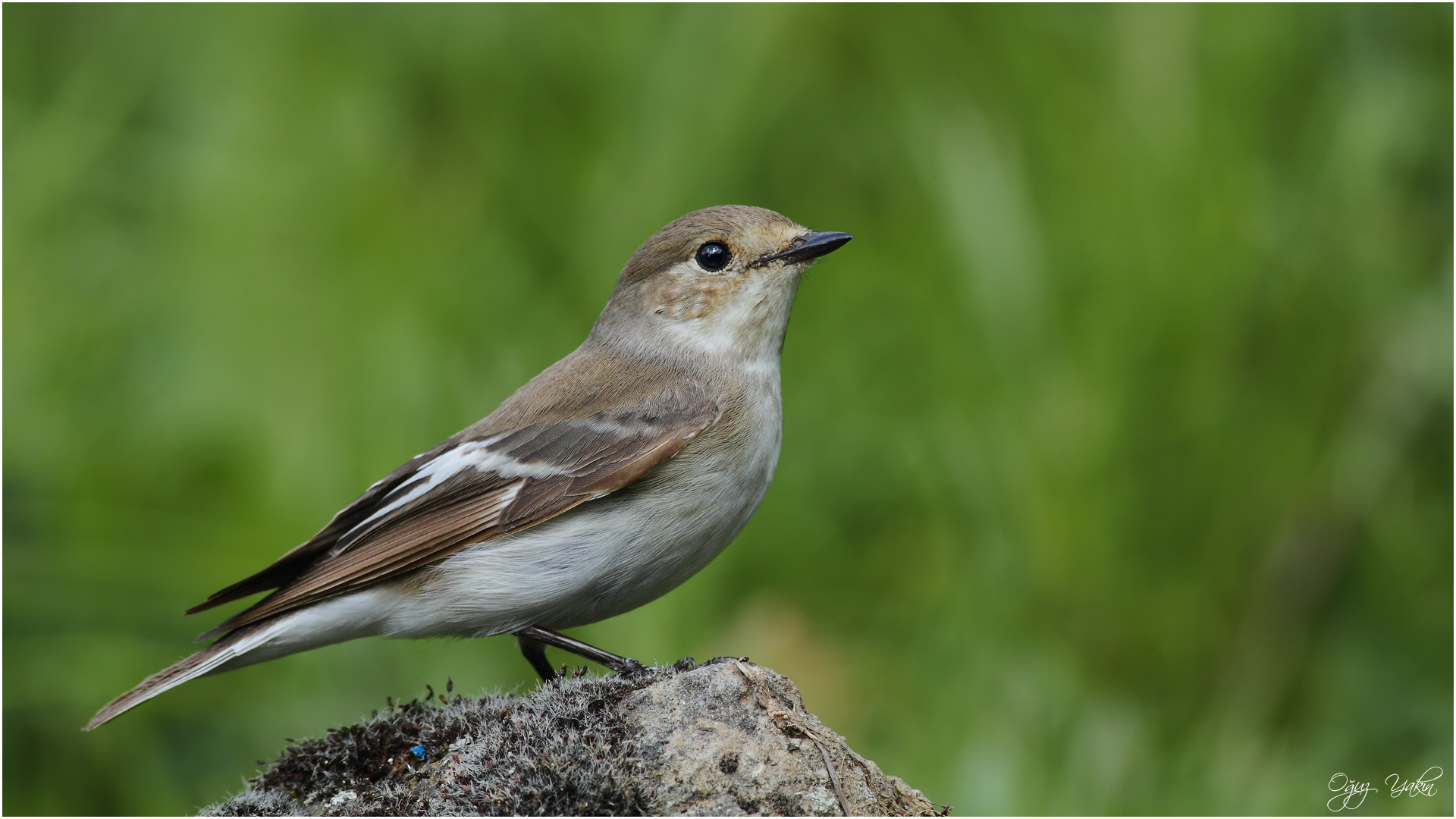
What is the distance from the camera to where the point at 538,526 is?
3688 mm

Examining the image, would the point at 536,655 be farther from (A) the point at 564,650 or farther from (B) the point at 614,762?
(B) the point at 614,762

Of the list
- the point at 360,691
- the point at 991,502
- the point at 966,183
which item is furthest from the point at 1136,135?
the point at 360,691

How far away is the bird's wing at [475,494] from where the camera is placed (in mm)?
3654

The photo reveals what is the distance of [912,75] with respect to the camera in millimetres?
6328

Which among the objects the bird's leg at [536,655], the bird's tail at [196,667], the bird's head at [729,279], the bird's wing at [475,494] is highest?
the bird's head at [729,279]

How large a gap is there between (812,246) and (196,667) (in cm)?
237

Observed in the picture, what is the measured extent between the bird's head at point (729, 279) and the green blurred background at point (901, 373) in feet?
4.55

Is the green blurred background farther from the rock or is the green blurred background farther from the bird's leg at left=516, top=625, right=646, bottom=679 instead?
the rock

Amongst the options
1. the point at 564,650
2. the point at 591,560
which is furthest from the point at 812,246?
the point at 564,650

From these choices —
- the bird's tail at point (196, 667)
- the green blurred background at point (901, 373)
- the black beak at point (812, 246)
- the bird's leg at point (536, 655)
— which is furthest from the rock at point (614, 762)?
the green blurred background at point (901, 373)

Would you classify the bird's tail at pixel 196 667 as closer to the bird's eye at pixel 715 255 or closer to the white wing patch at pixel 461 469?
the white wing patch at pixel 461 469

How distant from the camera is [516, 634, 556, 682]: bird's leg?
3967 mm

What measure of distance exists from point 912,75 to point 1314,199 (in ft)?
6.74
